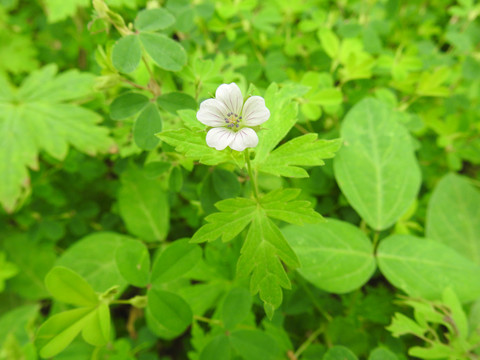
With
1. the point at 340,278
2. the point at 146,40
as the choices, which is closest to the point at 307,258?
the point at 340,278

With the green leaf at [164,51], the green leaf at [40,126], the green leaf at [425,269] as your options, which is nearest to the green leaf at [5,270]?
the green leaf at [40,126]

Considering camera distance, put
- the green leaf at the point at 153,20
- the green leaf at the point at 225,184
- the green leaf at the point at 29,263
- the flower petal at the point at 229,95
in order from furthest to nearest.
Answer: the green leaf at the point at 29,263
the green leaf at the point at 153,20
the green leaf at the point at 225,184
the flower petal at the point at 229,95

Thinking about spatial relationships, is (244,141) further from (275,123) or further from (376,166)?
(376,166)

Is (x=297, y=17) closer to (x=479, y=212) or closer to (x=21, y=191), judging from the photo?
(x=479, y=212)

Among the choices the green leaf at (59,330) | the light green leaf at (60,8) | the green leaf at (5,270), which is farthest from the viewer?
the light green leaf at (60,8)

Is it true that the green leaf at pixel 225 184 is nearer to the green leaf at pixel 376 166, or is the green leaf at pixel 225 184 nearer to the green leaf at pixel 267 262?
the green leaf at pixel 267 262

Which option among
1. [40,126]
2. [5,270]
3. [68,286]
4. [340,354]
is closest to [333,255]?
[340,354]

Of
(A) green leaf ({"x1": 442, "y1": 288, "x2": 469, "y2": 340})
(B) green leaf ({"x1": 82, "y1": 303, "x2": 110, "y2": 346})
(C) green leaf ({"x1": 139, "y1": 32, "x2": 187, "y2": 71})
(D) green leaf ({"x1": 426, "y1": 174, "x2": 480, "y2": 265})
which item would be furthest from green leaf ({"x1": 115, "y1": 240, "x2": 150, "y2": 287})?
(D) green leaf ({"x1": 426, "y1": 174, "x2": 480, "y2": 265})
